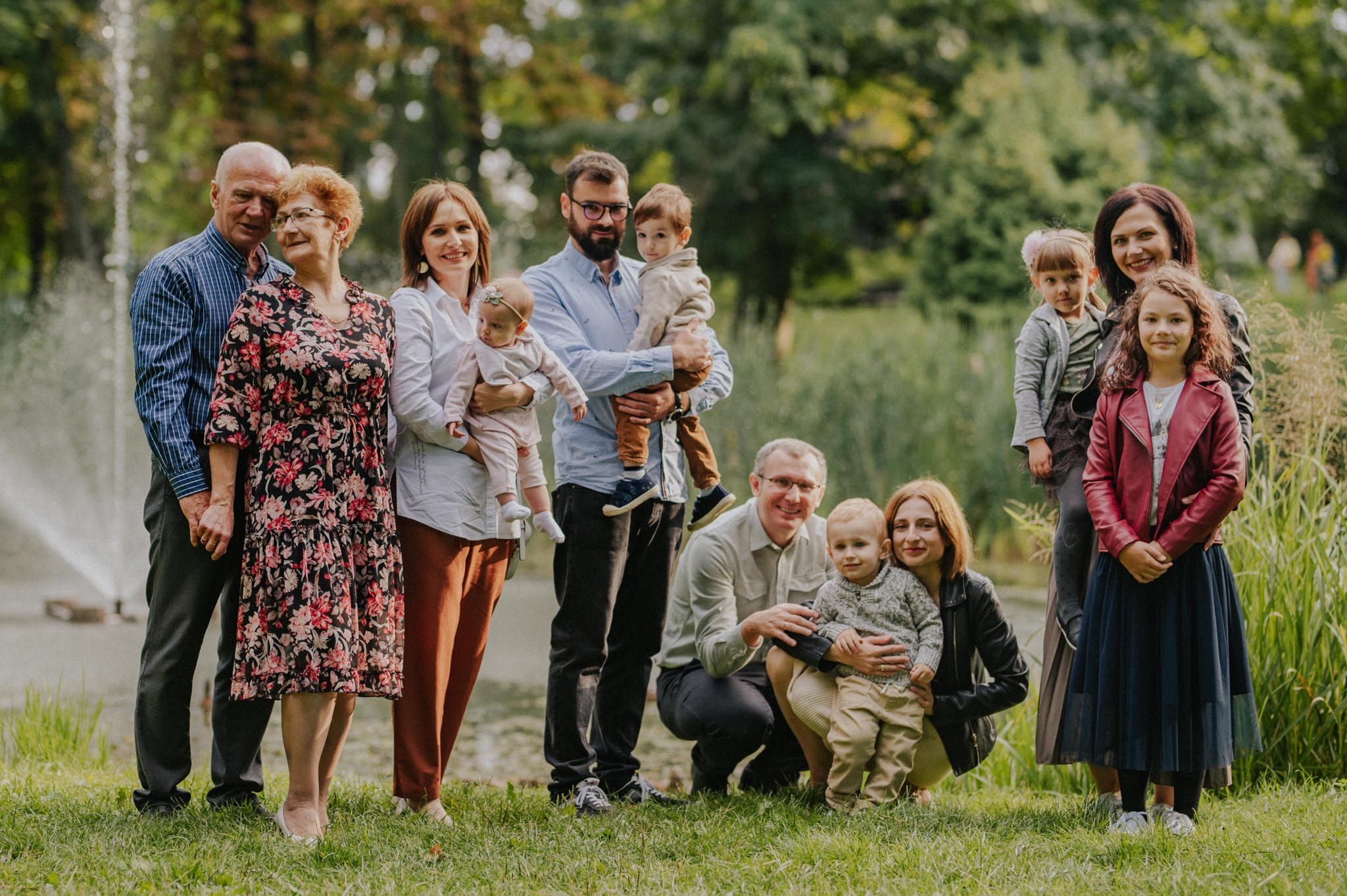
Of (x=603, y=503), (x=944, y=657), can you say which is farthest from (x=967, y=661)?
(x=603, y=503)

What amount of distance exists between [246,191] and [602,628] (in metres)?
1.74

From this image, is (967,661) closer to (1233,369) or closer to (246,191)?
(1233,369)

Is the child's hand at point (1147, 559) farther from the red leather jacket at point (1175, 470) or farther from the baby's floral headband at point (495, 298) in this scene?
the baby's floral headband at point (495, 298)

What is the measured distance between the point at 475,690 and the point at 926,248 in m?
11.7

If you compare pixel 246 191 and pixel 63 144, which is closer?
pixel 246 191

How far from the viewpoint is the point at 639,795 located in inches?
165

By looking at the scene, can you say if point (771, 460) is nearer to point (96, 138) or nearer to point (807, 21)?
point (807, 21)

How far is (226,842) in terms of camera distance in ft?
10.8

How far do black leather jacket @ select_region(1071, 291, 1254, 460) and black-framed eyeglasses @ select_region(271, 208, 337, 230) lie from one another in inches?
93.8

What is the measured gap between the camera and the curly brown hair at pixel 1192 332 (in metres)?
3.64

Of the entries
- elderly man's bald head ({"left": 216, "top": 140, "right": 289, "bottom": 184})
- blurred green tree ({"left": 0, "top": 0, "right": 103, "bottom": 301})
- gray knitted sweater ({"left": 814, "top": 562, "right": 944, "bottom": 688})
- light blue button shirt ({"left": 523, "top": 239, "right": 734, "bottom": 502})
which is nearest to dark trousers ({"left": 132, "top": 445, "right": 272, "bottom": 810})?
elderly man's bald head ({"left": 216, "top": 140, "right": 289, "bottom": 184})

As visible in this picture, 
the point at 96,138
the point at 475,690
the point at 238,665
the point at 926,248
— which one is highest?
the point at 96,138

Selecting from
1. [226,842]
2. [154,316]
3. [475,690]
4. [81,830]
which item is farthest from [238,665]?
[475,690]

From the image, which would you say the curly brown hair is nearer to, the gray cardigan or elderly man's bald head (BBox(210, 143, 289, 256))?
the gray cardigan
